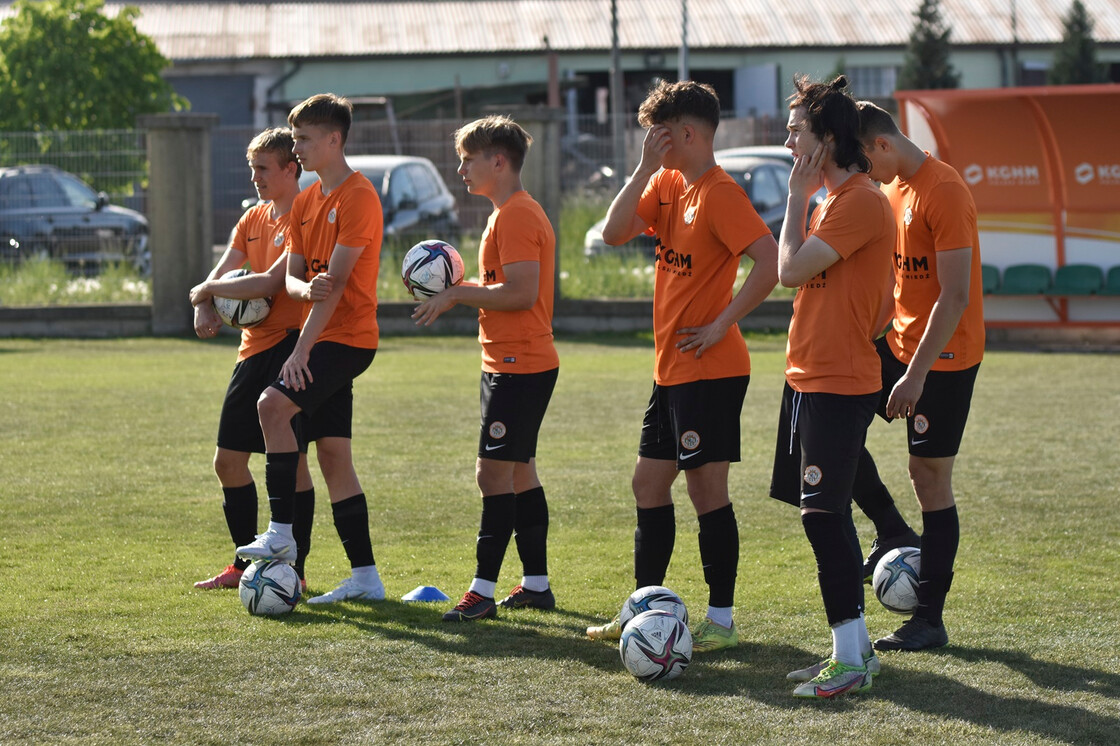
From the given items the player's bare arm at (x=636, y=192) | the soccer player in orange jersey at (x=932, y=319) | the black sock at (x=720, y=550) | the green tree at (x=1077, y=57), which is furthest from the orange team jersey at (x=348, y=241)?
the green tree at (x=1077, y=57)

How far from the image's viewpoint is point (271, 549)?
18.2 feet

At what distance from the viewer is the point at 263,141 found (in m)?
6.18

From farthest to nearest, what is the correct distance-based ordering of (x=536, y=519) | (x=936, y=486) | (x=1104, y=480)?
(x=1104, y=480) → (x=536, y=519) → (x=936, y=486)

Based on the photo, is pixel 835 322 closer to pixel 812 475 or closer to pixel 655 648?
pixel 812 475

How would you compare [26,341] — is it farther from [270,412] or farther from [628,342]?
[270,412]

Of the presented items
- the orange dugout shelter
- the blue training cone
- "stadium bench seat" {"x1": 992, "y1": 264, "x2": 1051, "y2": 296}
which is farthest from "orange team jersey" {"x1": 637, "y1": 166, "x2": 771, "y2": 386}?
"stadium bench seat" {"x1": 992, "y1": 264, "x2": 1051, "y2": 296}

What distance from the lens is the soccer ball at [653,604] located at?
4918mm

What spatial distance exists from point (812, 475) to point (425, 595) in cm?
197

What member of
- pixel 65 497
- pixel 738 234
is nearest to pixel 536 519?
pixel 738 234

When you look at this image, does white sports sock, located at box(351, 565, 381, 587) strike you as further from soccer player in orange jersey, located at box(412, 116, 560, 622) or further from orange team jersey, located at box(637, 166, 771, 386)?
orange team jersey, located at box(637, 166, 771, 386)

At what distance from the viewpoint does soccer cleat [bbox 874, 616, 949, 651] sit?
16.8 ft

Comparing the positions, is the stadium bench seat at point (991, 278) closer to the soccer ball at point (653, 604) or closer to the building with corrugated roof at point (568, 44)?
the soccer ball at point (653, 604)

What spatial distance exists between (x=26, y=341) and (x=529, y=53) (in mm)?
23732

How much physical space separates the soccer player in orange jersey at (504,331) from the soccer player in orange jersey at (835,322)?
4.13 ft
